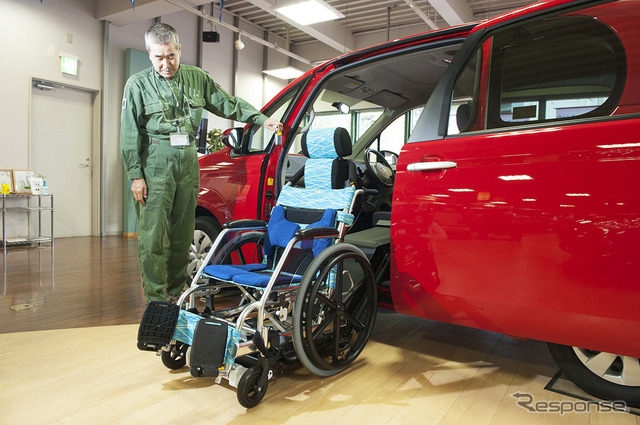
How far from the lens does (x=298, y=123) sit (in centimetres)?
254

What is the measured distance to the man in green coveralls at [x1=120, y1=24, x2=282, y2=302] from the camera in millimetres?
2137

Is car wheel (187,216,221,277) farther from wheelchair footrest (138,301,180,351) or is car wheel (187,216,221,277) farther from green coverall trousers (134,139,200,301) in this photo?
wheelchair footrest (138,301,180,351)

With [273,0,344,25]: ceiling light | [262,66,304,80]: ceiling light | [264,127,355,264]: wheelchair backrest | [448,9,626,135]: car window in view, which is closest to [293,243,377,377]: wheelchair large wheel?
[264,127,355,264]: wheelchair backrest

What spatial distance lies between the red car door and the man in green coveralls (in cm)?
114

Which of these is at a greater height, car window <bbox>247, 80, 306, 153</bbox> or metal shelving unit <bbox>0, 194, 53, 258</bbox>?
car window <bbox>247, 80, 306, 153</bbox>

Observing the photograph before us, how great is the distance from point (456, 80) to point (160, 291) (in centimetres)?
170

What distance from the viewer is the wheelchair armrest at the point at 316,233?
5.52 feet

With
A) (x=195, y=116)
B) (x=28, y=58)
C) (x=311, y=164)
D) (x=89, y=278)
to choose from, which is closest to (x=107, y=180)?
(x=28, y=58)

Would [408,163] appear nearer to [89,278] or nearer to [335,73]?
[335,73]

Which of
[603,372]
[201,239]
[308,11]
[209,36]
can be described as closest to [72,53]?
[209,36]

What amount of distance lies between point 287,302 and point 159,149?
3.41 feet

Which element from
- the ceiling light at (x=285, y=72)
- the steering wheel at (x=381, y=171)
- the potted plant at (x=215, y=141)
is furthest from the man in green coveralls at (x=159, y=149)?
the ceiling light at (x=285, y=72)

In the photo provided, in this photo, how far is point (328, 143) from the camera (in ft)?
6.88

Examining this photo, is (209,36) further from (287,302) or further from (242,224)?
(287,302)
